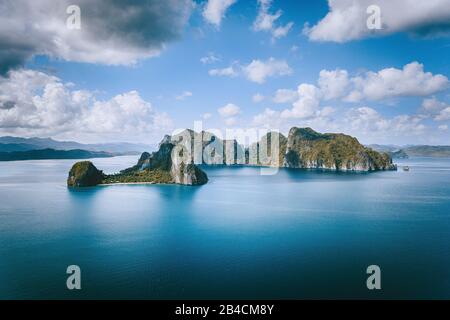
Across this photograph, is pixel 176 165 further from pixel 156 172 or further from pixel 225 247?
pixel 225 247

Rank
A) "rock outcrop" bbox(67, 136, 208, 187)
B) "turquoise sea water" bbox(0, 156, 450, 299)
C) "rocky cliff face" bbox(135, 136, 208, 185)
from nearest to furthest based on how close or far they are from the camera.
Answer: "turquoise sea water" bbox(0, 156, 450, 299), "rock outcrop" bbox(67, 136, 208, 187), "rocky cliff face" bbox(135, 136, 208, 185)

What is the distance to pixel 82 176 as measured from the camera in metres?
135

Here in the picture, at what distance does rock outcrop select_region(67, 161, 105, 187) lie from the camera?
134000mm

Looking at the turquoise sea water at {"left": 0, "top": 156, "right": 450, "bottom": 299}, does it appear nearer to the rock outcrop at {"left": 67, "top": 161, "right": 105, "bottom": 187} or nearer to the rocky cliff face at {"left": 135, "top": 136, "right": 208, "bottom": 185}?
the rock outcrop at {"left": 67, "top": 161, "right": 105, "bottom": 187}

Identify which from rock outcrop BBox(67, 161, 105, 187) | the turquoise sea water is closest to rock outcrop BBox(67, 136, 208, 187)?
rock outcrop BBox(67, 161, 105, 187)

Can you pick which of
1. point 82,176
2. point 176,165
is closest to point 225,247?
point 82,176

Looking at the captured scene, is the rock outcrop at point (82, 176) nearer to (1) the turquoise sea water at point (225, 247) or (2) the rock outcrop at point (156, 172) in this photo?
(2) the rock outcrop at point (156, 172)

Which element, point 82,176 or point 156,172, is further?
point 156,172

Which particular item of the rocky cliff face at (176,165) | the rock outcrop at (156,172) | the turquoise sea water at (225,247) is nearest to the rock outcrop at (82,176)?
the rock outcrop at (156,172)

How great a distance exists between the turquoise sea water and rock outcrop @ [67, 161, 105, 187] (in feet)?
106

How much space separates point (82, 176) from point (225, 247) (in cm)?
10309

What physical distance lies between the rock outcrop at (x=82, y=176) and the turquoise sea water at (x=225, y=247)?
106ft

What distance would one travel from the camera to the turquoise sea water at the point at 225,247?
122ft
